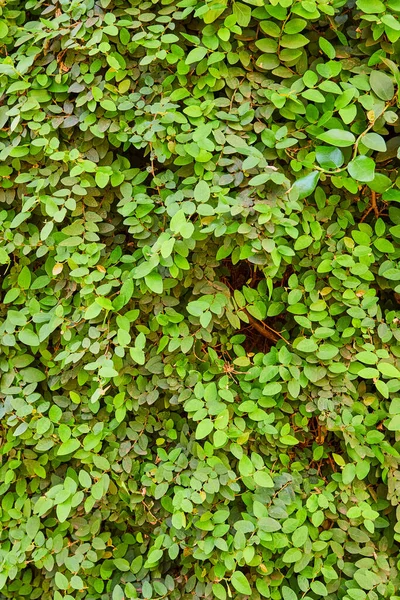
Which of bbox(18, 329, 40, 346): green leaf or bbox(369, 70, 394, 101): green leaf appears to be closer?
bbox(369, 70, 394, 101): green leaf

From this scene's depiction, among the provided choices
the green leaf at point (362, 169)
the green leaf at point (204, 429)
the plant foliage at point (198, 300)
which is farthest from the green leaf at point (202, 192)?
the green leaf at point (204, 429)

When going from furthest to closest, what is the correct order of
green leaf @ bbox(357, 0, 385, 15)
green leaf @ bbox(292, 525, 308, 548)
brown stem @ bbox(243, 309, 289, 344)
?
brown stem @ bbox(243, 309, 289, 344)
green leaf @ bbox(292, 525, 308, 548)
green leaf @ bbox(357, 0, 385, 15)

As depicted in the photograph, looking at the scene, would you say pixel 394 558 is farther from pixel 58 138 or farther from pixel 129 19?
pixel 129 19

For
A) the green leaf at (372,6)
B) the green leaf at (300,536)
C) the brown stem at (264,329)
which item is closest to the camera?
the green leaf at (372,6)

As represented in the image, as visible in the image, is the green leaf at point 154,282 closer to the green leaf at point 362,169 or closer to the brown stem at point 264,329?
the brown stem at point 264,329

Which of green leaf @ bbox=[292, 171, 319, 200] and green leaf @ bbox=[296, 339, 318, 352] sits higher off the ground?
green leaf @ bbox=[292, 171, 319, 200]

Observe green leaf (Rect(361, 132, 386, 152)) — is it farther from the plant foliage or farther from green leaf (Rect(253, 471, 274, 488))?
green leaf (Rect(253, 471, 274, 488))

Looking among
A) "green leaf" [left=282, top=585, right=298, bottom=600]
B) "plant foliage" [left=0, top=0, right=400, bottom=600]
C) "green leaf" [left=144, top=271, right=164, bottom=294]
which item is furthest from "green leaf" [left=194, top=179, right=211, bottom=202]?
"green leaf" [left=282, top=585, right=298, bottom=600]

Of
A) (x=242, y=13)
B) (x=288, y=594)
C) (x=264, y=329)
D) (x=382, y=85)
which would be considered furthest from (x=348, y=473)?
(x=242, y=13)
